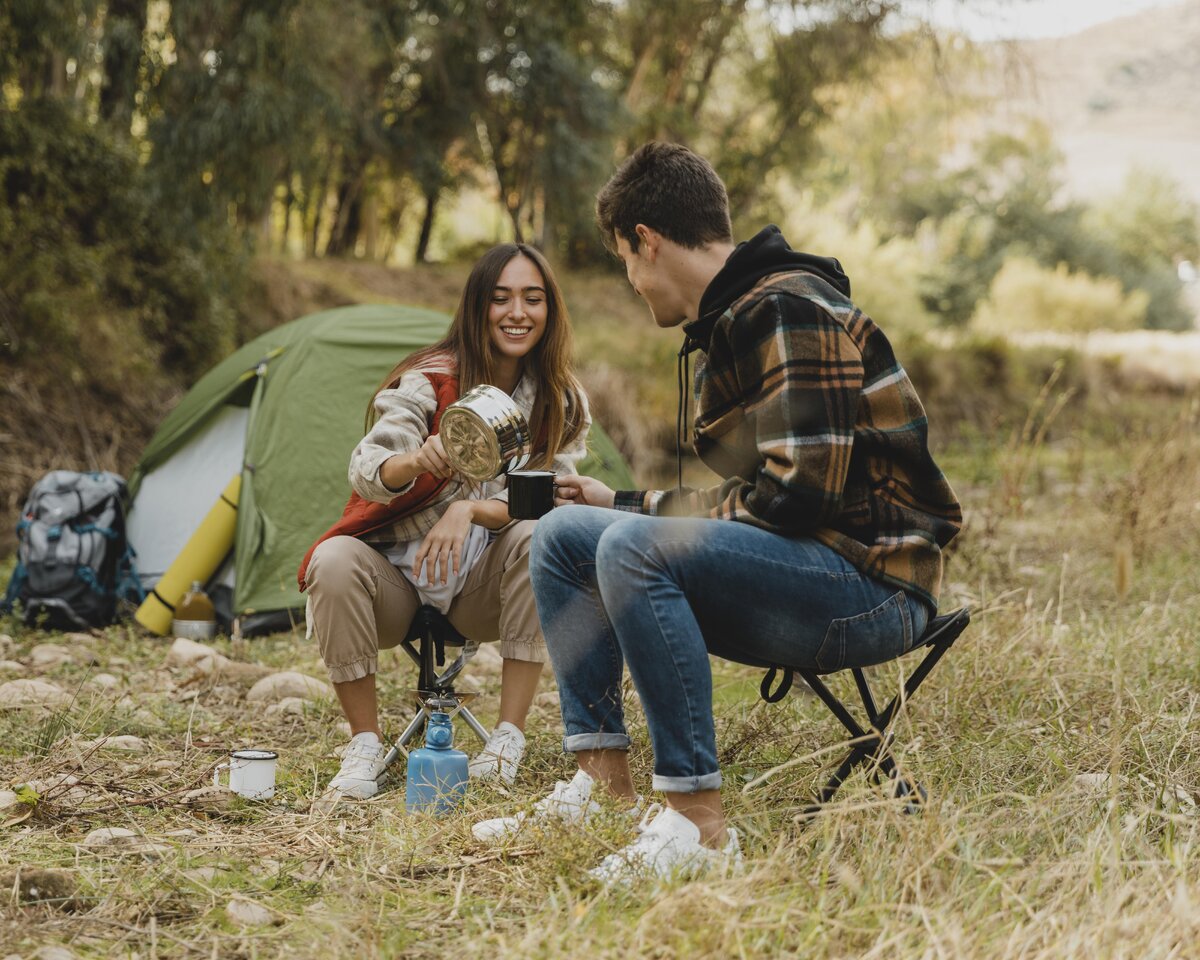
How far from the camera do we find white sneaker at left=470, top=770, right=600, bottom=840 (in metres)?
2.25

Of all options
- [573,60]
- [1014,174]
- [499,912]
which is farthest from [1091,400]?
[1014,174]

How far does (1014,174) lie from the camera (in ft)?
115

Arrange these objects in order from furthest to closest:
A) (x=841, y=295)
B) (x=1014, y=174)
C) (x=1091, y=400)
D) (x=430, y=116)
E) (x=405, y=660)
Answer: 1. (x=1014, y=174)
2. (x=1091, y=400)
3. (x=430, y=116)
4. (x=405, y=660)
5. (x=841, y=295)

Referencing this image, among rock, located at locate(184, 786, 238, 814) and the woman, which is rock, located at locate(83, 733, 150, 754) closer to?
rock, located at locate(184, 786, 238, 814)

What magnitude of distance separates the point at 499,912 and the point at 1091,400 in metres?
14.7

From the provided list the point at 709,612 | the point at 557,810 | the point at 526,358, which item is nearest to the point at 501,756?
the point at 557,810

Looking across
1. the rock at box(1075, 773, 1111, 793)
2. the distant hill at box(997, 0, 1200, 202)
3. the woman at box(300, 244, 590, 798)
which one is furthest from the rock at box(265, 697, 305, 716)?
the distant hill at box(997, 0, 1200, 202)

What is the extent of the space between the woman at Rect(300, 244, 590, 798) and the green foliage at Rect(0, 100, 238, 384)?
516 cm

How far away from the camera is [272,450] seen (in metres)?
5.17

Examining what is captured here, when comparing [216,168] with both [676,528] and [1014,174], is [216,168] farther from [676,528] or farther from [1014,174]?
[1014,174]

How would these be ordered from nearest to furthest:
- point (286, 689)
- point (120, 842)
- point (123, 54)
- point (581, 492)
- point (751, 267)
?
point (751, 267)
point (120, 842)
point (581, 492)
point (286, 689)
point (123, 54)

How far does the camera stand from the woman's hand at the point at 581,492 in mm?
2492

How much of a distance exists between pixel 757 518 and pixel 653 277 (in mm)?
521

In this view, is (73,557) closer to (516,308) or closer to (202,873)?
(516,308)
